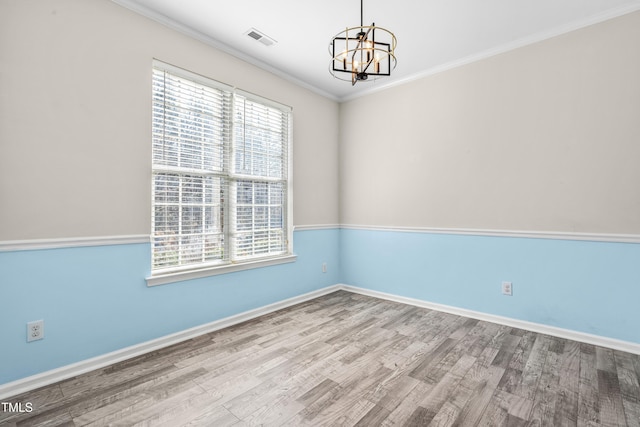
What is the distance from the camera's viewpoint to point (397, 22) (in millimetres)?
2680

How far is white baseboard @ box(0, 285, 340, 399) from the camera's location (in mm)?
1940

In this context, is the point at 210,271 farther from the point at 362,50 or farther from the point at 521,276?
the point at 521,276

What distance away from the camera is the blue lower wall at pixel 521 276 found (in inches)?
101

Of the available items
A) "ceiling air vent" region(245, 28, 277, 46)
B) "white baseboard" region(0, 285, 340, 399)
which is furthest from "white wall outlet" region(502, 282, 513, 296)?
"ceiling air vent" region(245, 28, 277, 46)

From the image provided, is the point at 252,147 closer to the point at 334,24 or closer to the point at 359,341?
the point at 334,24

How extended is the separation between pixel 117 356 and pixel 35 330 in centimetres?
56

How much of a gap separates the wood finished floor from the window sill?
56 centimetres

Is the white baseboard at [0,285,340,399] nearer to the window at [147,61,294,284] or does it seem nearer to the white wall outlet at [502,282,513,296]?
the window at [147,61,294,284]

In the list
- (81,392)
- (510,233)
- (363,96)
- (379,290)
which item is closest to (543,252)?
(510,233)

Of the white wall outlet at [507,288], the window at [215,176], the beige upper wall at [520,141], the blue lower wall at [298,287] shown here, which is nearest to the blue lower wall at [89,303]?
the blue lower wall at [298,287]

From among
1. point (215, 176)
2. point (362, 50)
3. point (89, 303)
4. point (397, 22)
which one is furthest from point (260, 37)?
point (89, 303)

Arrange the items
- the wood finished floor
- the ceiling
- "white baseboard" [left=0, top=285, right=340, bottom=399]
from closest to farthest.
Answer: the wood finished floor < "white baseboard" [left=0, top=285, right=340, bottom=399] < the ceiling

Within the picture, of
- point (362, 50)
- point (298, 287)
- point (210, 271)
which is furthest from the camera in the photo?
point (298, 287)

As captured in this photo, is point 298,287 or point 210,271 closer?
point 210,271
